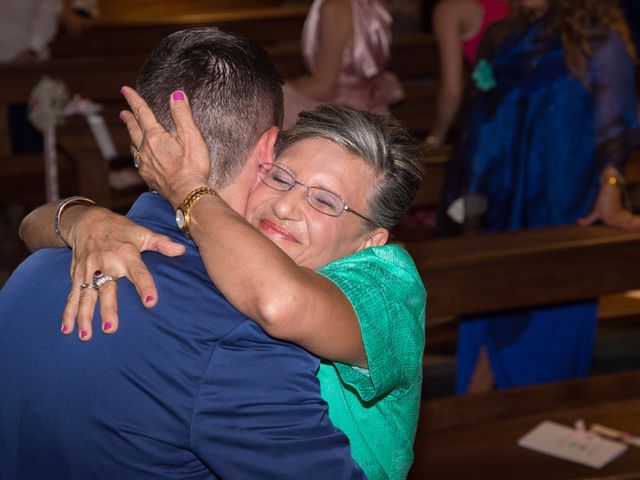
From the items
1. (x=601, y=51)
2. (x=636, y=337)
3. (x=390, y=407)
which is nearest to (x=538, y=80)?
(x=601, y=51)

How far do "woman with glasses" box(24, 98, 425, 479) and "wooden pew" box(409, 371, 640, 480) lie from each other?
1.40m

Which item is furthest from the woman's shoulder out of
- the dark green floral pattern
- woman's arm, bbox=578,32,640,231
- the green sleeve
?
the dark green floral pattern

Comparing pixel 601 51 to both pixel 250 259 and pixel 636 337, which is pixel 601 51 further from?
pixel 250 259

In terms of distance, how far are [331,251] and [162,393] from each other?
1.62 ft

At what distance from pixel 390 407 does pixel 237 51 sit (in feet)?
2.16

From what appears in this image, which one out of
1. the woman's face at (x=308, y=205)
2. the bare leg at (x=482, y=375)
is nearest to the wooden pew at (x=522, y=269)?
the bare leg at (x=482, y=375)

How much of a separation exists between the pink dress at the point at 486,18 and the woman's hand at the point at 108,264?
3.44 metres

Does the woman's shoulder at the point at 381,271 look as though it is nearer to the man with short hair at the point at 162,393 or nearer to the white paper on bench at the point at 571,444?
the man with short hair at the point at 162,393

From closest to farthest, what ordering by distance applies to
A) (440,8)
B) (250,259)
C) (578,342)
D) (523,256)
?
(250,259) → (523,256) → (578,342) → (440,8)

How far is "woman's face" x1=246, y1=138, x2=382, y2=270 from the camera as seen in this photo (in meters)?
1.88

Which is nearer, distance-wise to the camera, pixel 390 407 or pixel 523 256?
pixel 390 407

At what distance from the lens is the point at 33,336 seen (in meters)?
1.61

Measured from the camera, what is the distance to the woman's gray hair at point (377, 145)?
1.90 meters

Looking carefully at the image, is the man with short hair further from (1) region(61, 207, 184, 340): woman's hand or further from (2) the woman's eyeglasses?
(2) the woman's eyeglasses
